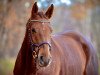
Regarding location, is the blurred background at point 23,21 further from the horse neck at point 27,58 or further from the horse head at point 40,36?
the horse head at point 40,36

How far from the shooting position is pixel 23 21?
2619cm

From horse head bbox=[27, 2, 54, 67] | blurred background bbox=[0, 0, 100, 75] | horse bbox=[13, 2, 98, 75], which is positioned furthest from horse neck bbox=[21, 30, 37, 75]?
blurred background bbox=[0, 0, 100, 75]

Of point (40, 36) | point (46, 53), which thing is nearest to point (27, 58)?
point (40, 36)

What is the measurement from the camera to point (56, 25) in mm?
46531

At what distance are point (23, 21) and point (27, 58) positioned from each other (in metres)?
18.1

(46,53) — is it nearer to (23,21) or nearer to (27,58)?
(27,58)

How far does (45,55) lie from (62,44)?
1.96 meters

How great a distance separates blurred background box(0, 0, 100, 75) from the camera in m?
20.9

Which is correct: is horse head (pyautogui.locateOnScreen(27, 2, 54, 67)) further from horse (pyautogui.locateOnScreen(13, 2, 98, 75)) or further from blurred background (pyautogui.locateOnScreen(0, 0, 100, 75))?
blurred background (pyautogui.locateOnScreen(0, 0, 100, 75))

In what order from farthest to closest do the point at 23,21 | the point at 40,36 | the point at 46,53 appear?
the point at 23,21 → the point at 40,36 → the point at 46,53

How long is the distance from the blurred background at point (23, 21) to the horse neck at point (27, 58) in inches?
325

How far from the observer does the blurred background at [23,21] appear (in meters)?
20.9

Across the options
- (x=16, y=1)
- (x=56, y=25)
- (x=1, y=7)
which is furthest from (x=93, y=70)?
(x=56, y=25)

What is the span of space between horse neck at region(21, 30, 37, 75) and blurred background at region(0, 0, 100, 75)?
8251mm
